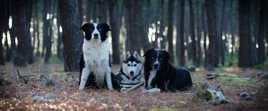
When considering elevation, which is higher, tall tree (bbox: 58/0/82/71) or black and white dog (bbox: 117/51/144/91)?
tall tree (bbox: 58/0/82/71)

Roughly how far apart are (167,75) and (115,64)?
41.7ft

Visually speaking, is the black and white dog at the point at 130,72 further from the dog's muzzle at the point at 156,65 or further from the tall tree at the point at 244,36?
the tall tree at the point at 244,36

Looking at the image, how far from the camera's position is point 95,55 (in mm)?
8047

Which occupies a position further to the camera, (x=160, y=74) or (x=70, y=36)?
(x=70, y=36)

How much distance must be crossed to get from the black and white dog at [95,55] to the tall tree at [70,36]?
3.88 m

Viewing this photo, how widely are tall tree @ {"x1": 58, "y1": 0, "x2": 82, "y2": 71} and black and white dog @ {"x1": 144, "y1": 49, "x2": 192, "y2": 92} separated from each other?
4838 mm

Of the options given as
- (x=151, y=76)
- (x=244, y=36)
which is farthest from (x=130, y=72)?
(x=244, y=36)

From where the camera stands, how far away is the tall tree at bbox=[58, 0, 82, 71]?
12.1 m

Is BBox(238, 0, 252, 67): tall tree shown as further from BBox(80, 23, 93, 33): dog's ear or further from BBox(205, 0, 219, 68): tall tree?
BBox(80, 23, 93, 33): dog's ear

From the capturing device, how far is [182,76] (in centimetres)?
882

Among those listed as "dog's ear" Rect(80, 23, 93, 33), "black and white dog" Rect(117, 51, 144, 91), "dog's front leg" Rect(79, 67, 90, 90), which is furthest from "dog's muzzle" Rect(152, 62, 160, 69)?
"dog's ear" Rect(80, 23, 93, 33)

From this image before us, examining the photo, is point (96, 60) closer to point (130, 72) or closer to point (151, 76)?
point (130, 72)

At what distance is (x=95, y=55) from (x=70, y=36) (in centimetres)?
454

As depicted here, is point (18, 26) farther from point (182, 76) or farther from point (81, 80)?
point (182, 76)
